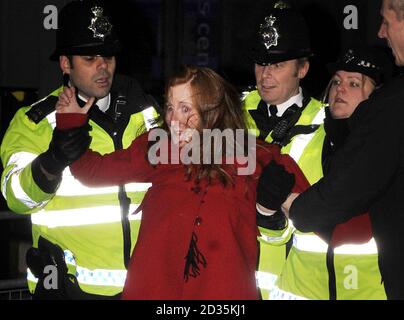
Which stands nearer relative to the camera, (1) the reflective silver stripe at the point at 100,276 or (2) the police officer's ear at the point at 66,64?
(1) the reflective silver stripe at the point at 100,276

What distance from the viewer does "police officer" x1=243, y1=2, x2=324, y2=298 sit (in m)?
3.95

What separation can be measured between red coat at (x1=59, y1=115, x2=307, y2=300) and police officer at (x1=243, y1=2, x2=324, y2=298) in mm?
702

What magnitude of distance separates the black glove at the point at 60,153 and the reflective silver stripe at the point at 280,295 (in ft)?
4.14

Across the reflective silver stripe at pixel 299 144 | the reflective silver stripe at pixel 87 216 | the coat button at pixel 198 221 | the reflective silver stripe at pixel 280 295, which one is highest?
the reflective silver stripe at pixel 299 144

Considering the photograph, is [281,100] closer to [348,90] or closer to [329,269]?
[348,90]

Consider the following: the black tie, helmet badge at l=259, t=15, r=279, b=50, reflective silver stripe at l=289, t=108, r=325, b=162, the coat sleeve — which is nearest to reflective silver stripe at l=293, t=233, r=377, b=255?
reflective silver stripe at l=289, t=108, r=325, b=162

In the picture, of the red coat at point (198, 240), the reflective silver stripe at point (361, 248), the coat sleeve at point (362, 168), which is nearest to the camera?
the coat sleeve at point (362, 168)

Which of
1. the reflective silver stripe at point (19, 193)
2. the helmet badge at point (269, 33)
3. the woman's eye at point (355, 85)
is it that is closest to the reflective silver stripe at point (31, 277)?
the reflective silver stripe at point (19, 193)

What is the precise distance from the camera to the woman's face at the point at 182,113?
323cm

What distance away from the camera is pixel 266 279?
4.04m

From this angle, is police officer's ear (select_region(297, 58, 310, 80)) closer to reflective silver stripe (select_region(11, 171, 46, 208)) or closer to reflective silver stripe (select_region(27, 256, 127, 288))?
reflective silver stripe (select_region(27, 256, 127, 288))

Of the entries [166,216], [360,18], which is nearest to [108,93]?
[166,216]

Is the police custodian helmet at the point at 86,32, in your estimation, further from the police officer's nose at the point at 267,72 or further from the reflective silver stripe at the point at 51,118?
the police officer's nose at the point at 267,72

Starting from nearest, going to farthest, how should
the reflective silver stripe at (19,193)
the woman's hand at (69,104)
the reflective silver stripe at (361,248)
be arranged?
the woman's hand at (69,104) < the reflective silver stripe at (19,193) < the reflective silver stripe at (361,248)
